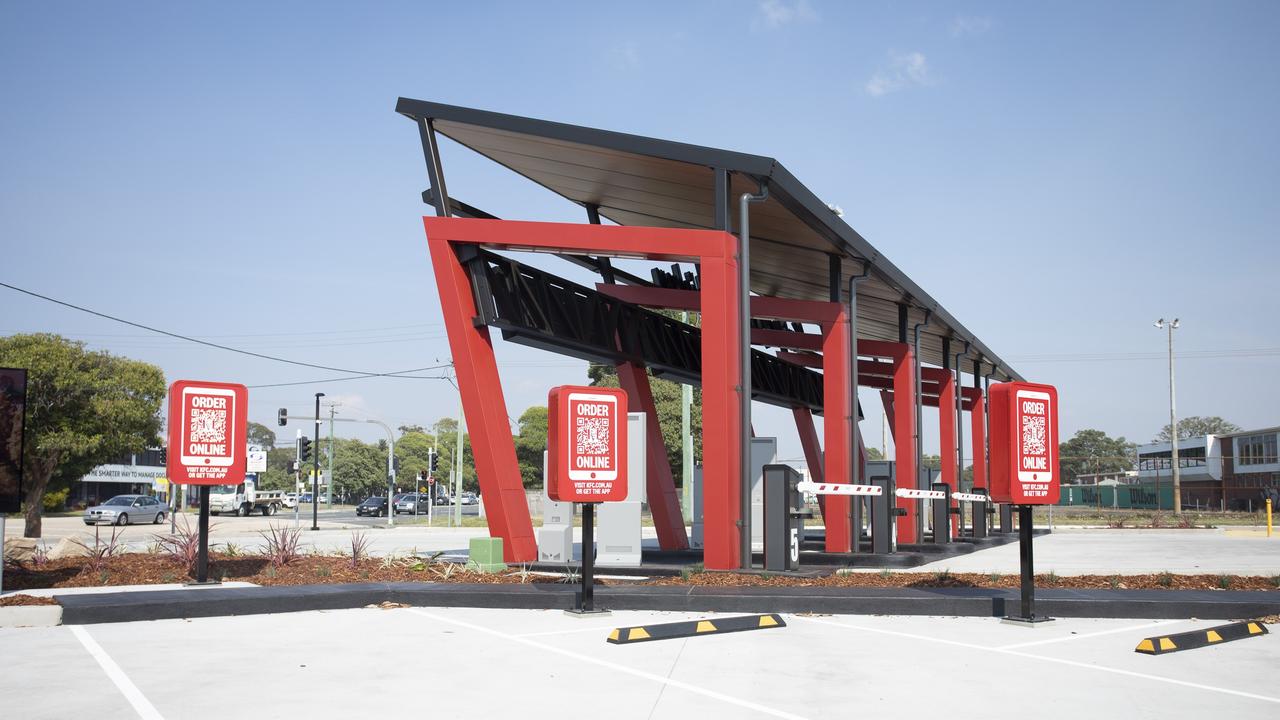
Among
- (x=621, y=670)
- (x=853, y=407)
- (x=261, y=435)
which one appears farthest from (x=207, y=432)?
(x=261, y=435)

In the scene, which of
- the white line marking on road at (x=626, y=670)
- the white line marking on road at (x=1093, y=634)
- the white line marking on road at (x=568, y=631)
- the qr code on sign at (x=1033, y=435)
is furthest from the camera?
the qr code on sign at (x=1033, y=435)

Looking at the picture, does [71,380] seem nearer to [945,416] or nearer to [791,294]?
[791,294]

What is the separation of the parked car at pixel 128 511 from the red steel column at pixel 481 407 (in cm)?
3608

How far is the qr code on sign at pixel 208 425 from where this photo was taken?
13586mm

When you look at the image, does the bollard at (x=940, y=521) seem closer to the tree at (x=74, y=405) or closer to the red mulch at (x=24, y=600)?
the red mulch at (x=24, y=600)

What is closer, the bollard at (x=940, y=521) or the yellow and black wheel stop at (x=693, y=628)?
the yellow and black wheel stop at (x=693, y=628)

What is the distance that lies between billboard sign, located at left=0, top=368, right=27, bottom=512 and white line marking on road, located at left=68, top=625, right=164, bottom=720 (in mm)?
2780

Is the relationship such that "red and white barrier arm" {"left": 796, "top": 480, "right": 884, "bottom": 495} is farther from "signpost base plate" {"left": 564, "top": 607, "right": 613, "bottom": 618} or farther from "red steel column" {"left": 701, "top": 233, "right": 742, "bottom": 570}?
"signpost base plate" {"left": 564, "top": 607, "right": 613, "bottom": 618}

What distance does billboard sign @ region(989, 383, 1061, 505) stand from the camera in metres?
10.8

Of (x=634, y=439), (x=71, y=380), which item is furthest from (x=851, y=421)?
(x=71, y=380)

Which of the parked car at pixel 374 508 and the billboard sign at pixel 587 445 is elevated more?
the billboard sign at pixel 587 445

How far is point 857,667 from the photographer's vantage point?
8.45 meters

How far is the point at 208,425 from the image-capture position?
13.7 metres

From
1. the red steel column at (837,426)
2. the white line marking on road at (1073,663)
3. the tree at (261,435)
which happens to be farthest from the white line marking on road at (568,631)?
the tree at (261,435)
